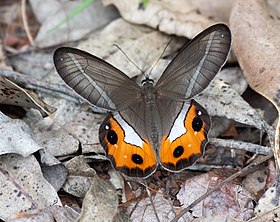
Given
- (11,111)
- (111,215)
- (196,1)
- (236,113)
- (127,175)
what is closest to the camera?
(111,215)

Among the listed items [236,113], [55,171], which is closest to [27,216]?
[55,171]

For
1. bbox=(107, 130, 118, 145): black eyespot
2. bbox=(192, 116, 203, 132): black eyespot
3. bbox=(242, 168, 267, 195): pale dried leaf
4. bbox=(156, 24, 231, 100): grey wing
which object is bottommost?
bbox=(242, 168, 267, 195): pale dried leaf

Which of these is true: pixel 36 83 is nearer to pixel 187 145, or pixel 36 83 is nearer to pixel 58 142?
pixel 58 142

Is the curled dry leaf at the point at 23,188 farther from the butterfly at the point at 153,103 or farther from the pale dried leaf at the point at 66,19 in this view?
the pale dried leaf at the point at 66,19

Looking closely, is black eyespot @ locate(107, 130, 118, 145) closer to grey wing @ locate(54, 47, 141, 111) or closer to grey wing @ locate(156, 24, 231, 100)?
grey wing @ locate(54, 47, 141, 111)

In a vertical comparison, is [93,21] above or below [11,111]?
above

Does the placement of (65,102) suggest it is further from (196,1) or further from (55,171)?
(196,1)

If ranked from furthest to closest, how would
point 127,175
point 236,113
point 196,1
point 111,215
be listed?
point 196,1, point 236,113, point 127,175, point 111,215

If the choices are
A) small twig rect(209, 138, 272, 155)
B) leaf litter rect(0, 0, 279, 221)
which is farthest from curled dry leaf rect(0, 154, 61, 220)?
small twig rect(209, 138, 272, 155)
